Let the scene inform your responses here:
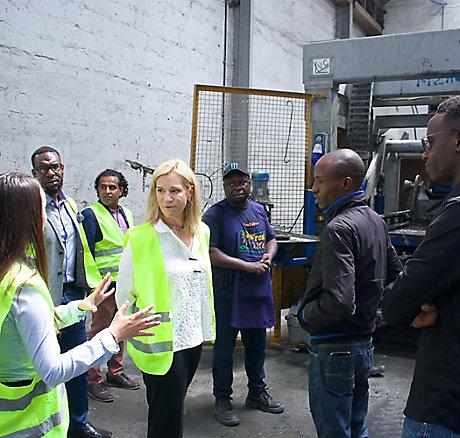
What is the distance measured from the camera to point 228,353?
3.56 m

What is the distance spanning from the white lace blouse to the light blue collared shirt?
77 cm

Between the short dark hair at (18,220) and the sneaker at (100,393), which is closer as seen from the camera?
the short dark hair at (18,220)

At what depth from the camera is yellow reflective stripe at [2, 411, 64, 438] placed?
4.99ft

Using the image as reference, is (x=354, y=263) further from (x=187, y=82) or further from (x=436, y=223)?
(x=187, y=82)

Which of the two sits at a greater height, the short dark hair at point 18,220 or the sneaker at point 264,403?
the short dark hair at point 18,220

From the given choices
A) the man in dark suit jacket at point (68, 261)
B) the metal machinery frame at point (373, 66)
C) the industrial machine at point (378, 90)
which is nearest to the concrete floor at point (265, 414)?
the man in dark suit jacket at point (68, 261)

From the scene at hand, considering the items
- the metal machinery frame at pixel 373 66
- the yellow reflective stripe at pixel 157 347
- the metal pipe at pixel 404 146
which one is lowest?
the yellow reflective stripe at pixel 157 347

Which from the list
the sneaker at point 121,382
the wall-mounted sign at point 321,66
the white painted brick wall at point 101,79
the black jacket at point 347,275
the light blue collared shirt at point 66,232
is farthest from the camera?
the wall-mounted sign at point 321,66

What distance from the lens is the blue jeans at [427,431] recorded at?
4.97 ft

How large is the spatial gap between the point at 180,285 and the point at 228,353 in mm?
1369

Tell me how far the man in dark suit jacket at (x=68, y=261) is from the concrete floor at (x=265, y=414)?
33cm

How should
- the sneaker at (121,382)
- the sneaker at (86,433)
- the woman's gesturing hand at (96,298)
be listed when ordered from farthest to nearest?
the sneaker at (121,382), the sneaker at (86,433), the woman's gesturing hand at (96,298)

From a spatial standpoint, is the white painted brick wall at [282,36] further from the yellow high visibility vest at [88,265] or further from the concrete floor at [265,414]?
the yellow high visibility vest at [88,265]

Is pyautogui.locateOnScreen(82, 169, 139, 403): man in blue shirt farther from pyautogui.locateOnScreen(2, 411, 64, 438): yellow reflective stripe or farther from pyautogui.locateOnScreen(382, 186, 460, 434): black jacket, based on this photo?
pyautogui.locateOnScreen(382, 186, 460, 434): black jacket
